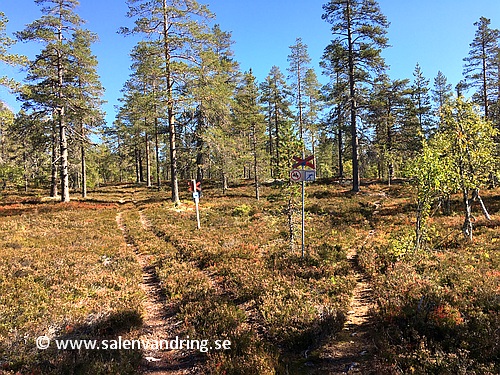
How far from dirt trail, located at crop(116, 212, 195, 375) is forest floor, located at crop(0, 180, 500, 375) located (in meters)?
0.03

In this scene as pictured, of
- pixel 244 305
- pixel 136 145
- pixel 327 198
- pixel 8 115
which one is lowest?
pixel 244 305

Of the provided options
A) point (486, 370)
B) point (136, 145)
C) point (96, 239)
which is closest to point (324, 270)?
point (486, 370)

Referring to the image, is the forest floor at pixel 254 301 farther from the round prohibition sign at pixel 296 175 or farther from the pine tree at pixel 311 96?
the pine tree at pixel 311 96

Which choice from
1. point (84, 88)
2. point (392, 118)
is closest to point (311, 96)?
point (392, 118)

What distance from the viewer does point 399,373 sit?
4062 millimetres

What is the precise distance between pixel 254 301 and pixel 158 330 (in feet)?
7.60

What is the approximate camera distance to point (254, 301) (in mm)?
7262

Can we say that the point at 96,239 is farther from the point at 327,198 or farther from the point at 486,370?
the point at 327,198

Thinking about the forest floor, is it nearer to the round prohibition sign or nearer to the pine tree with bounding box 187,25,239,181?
the round prohibition sign

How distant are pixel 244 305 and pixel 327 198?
68.7ft

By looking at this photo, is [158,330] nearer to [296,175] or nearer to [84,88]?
[296,175]

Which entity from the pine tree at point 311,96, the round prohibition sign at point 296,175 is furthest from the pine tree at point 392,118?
the round prohibition sign at point 296,175

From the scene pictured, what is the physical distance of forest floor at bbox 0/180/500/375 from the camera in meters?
4.86

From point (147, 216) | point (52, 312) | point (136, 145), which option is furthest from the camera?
point (136, 145)
